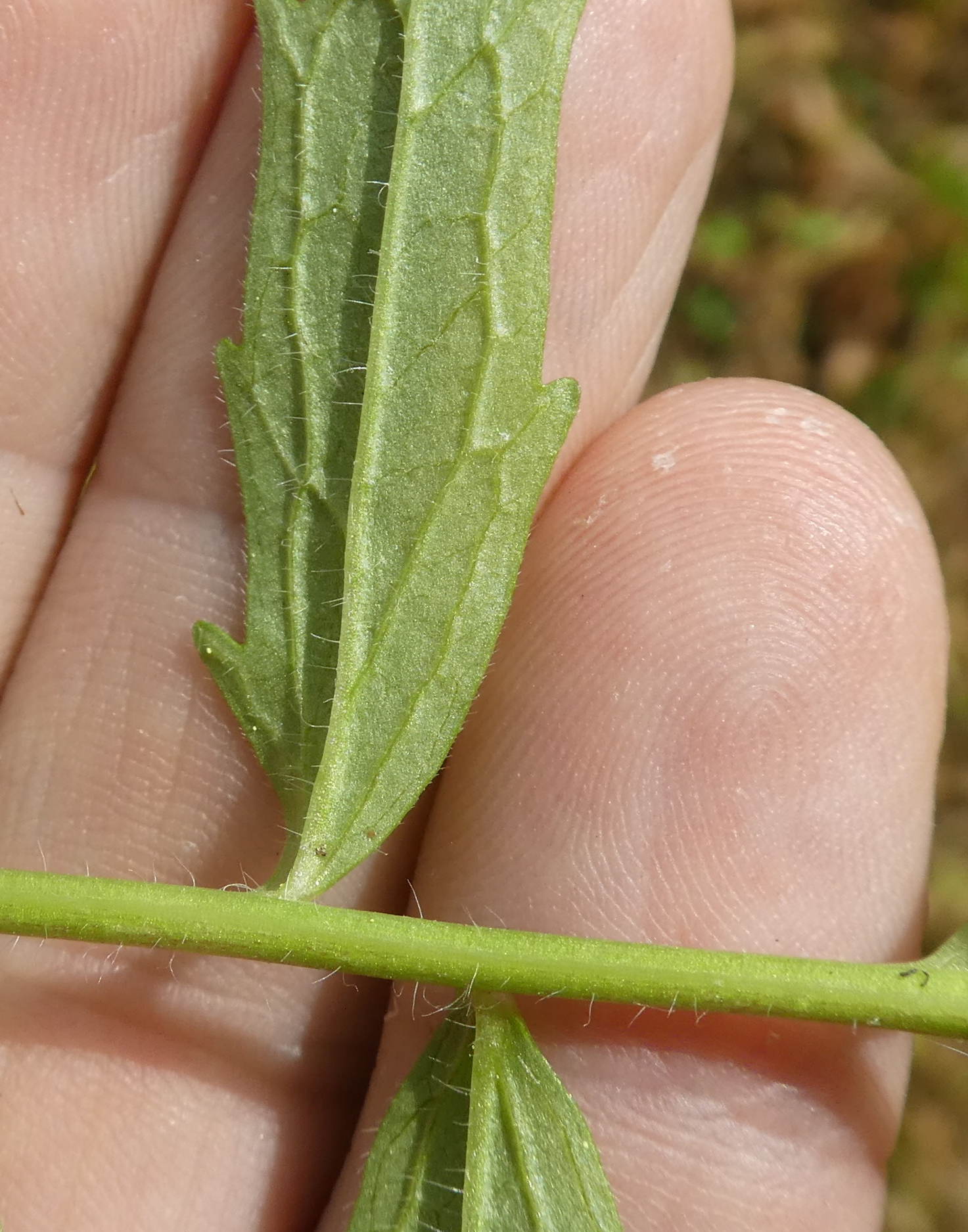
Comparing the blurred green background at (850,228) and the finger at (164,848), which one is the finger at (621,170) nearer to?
the finger at (164,848)

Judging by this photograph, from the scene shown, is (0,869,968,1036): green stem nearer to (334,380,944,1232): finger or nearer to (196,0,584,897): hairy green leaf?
(196,0,584,897): hairy green leaf

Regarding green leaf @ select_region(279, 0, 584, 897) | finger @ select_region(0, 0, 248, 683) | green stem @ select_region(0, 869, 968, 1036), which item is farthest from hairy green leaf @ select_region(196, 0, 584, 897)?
finger @ select_region(0, 0, 248, 683)

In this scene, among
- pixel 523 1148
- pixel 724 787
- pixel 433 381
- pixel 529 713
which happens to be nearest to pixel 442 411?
pixel 433 381

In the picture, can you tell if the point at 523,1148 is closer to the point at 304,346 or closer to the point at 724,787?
the point at 724,787

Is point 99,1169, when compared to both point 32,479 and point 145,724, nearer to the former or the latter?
point 145,724

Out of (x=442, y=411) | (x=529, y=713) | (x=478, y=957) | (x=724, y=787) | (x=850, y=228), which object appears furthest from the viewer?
(x=850, y=228)

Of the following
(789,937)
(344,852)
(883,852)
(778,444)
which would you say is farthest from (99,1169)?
(778,444)
